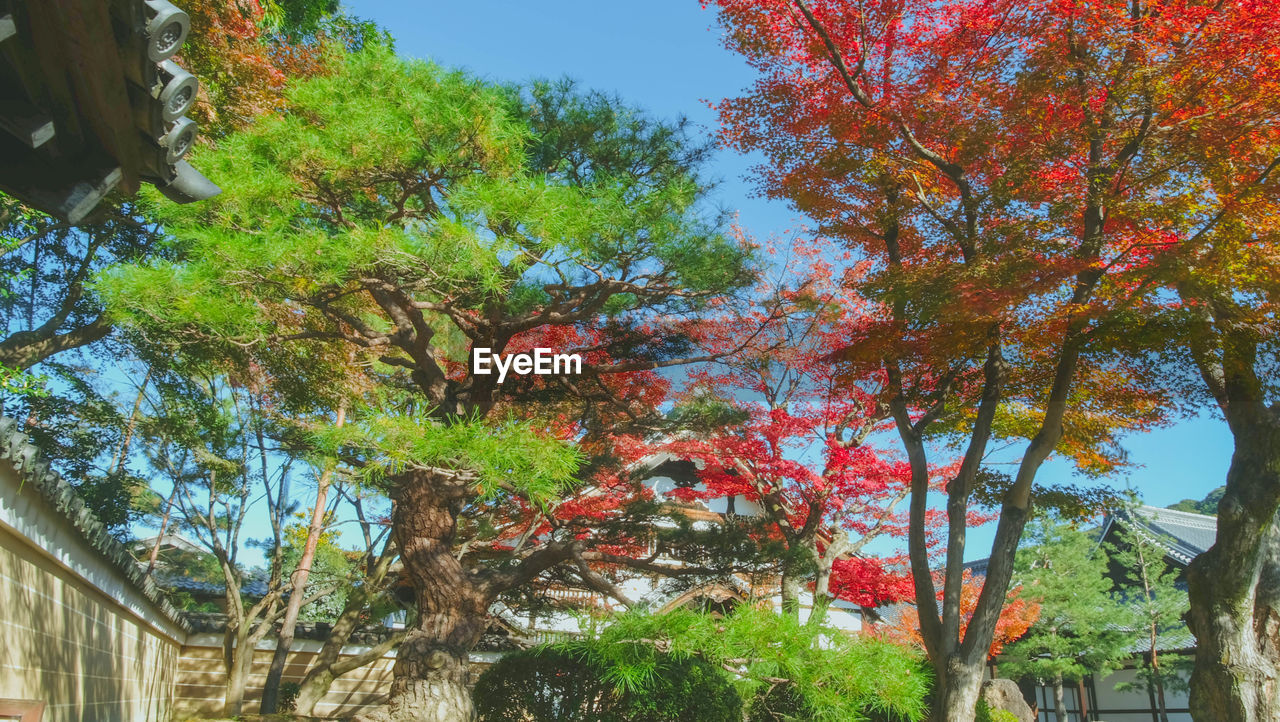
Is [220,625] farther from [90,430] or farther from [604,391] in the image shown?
[604,391]

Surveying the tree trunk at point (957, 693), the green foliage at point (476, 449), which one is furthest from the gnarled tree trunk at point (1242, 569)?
the green foliage at point (476, 449)

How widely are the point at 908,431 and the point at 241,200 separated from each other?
586 cm

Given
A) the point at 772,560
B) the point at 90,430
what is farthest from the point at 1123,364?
the point at 90,430

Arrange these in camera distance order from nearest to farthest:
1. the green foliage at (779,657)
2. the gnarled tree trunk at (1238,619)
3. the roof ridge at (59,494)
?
1. the roof ridge at (59,494)
2. the green foliage at (779,657)
3. the gnarled tree trunk at (1238,619)

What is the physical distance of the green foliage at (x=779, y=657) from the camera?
16.8ft

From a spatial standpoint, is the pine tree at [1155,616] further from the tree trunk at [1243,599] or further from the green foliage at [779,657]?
the green foliage at [779,657]

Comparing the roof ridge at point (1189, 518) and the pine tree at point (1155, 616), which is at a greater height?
the roof ridge at point (1189, 518)

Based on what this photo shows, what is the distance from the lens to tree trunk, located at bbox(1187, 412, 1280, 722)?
586 cm

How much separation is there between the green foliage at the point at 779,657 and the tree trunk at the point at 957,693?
395mm

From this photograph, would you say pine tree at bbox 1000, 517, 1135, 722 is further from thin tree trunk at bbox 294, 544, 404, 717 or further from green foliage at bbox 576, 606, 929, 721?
thin tree trunk at bbox 294, 544, 404, 717

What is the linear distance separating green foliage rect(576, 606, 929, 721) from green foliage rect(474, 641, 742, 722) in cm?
10

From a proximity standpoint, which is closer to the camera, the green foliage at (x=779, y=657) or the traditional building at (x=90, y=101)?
the traditional building at (x=90, y=101)

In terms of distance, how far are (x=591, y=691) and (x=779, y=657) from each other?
137cm

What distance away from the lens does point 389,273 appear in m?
5.45
